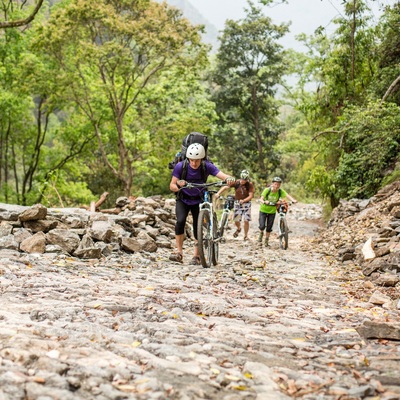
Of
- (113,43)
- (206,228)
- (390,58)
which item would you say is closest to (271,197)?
(206,228)

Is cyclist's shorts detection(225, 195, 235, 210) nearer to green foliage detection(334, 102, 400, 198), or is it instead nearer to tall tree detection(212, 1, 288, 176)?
green foliage detection(334, 102, 400, 198)

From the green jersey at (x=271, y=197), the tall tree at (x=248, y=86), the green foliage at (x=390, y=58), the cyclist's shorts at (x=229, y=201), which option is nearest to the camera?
the green jersey at (x=271, y=197)

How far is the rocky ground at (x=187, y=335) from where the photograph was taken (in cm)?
286

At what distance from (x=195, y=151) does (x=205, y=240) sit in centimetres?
155

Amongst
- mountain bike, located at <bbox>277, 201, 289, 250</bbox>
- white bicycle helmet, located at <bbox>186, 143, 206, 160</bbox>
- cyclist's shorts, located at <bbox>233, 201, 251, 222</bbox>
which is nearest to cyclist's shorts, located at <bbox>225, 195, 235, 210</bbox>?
cyclist's shorts, located at <bbox>233, 201, 251, 222</bbox>

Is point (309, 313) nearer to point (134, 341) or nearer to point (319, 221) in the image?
point (134, 341)

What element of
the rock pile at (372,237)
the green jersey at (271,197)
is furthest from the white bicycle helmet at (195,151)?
the green jersey at (271,197)

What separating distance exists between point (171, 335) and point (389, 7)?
18425 mm

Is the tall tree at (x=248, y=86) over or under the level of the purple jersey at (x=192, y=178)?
over

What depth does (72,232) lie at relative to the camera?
8.85 metres

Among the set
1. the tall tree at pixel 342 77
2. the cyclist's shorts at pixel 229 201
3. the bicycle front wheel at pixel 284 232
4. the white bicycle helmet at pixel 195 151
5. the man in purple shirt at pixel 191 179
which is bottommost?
the bicycle front wheel at pixel 284 232

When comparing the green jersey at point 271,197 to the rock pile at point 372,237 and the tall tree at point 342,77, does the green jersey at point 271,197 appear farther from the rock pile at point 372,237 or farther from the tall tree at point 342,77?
the tall tree at point 342,77

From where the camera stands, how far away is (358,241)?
38.1 ft

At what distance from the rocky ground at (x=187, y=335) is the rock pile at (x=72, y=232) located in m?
0.72
